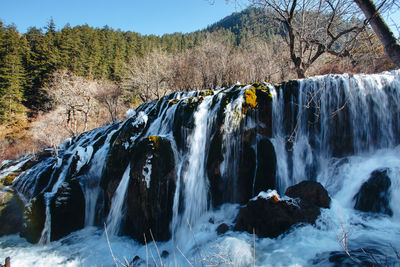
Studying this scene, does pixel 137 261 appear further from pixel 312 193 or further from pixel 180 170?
pixel 312 193

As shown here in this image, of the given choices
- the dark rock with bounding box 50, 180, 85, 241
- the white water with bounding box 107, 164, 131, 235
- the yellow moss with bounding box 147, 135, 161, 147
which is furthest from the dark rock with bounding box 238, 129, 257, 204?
the dark rock with bounding box 50, 180, 85, 241

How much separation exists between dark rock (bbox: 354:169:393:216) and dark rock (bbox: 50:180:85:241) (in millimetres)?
8610

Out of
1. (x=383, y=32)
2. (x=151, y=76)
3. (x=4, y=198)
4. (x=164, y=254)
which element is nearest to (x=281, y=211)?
(x=164, y=254)

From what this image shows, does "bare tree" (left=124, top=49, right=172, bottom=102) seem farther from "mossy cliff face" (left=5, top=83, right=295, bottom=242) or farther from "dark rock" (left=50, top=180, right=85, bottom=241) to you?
"mossy cliff face" (left=5, top=83, right=295, bottom=242)

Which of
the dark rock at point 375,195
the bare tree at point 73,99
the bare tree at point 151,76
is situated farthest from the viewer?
the bare tree at point 151,76

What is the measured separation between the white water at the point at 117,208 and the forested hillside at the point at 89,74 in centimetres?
972

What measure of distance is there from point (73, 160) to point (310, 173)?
33.1 ft

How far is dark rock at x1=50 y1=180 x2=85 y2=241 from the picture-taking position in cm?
654

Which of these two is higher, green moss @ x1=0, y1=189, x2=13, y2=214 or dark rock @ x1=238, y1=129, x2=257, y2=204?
dark rock @ x1=238, y1=129, x2=257, y2=204

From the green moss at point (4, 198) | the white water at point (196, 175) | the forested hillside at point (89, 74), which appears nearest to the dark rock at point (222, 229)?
the white water at point (196, 175)

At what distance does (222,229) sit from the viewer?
5.06m

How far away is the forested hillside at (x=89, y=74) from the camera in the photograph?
21406mm

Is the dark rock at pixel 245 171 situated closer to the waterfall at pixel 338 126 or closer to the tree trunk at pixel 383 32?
the waterfall at pixel 338 126

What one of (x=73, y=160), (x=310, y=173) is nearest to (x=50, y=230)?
(x=73, y=160)
